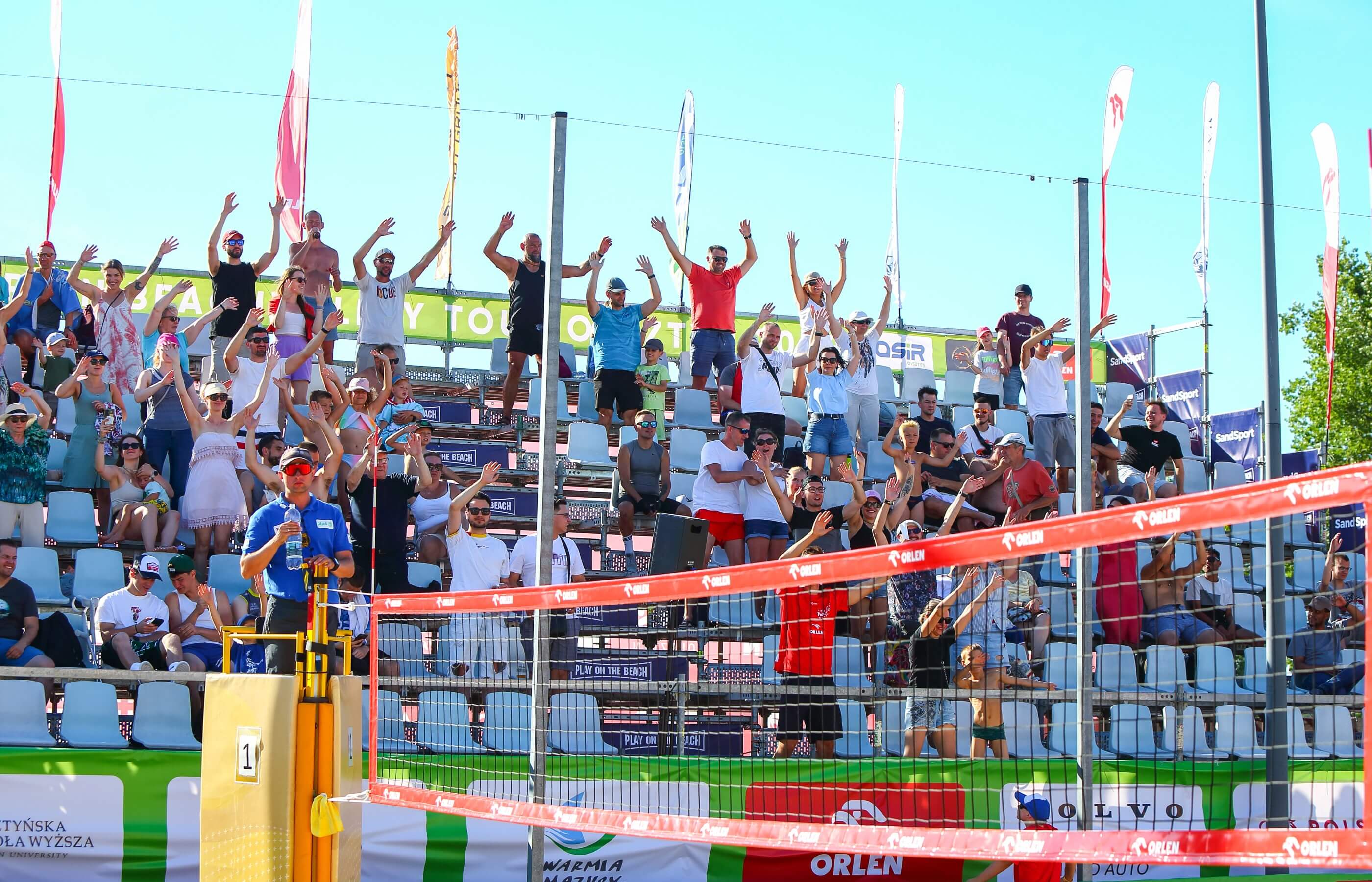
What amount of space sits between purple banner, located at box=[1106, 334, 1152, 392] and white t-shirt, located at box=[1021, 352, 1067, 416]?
6.00m

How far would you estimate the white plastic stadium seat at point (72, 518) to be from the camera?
463 inches

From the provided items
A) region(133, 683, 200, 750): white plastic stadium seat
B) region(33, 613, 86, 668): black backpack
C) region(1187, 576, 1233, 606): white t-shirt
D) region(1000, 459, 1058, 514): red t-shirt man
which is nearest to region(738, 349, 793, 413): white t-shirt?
region(1000, 459, 1058, 514): red t-shirt man

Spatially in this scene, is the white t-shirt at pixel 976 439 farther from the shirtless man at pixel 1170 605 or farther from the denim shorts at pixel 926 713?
the denim shorts at pixel 926 713

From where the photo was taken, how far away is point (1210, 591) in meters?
12.8

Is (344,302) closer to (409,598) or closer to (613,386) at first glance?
(613,386)

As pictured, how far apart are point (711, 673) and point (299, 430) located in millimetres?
4441

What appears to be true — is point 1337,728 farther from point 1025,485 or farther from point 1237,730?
point 1025,485

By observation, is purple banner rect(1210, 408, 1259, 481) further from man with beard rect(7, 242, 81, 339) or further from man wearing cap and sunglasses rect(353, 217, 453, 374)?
man with beard rect(7, 242, 81, 339)

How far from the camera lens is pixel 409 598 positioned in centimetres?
703

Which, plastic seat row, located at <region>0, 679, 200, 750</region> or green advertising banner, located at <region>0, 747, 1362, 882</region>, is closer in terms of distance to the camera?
green advertising banner, located at <region>0, 747, 1362, 882</region>

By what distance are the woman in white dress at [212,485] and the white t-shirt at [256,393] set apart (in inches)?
30.9

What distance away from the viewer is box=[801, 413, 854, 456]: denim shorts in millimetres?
13570

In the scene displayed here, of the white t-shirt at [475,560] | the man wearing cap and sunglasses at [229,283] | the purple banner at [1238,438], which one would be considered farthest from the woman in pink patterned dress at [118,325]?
the purple banner at [1238,438]

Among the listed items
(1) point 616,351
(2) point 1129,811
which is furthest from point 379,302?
(2) point 1129,811
